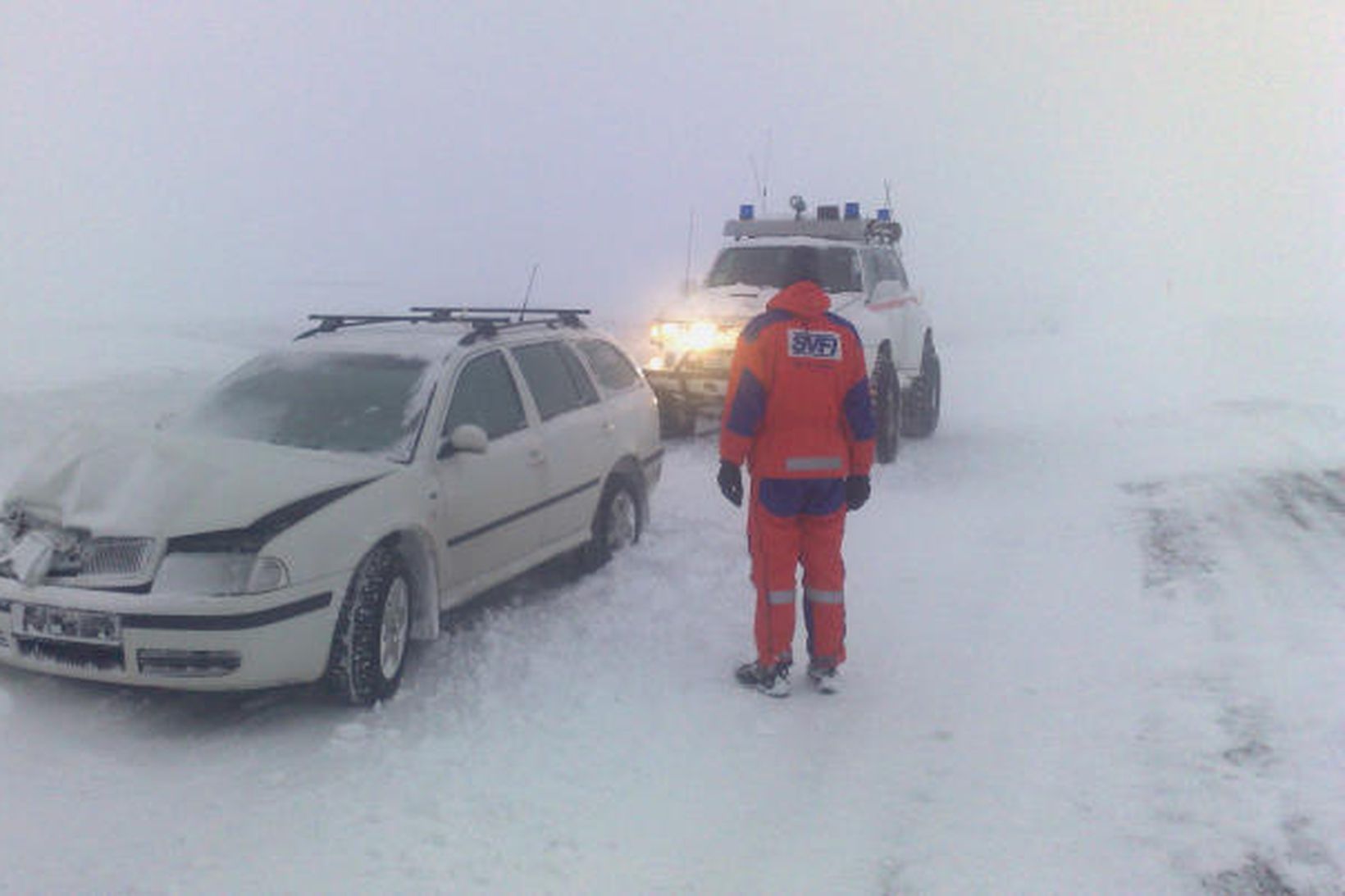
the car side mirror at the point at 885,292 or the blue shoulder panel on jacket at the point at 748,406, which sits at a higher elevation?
the car side mirror at the point at 885,292

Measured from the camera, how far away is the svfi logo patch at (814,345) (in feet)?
18.1

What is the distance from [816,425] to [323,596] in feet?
7.26

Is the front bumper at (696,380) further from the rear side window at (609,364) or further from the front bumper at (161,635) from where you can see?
the front bumper at (161,635)

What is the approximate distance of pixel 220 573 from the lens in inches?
184

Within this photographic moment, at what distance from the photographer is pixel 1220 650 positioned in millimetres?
6039

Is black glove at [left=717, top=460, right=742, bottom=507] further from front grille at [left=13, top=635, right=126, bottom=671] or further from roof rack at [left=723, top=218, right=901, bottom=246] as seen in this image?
roof rack at [left=723, top=218, right=901, bottom=246]

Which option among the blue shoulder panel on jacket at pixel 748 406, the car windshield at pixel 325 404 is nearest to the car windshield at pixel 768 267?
the car windshield at pixel 325 404

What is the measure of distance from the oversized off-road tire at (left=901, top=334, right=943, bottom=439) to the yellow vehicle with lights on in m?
0.01

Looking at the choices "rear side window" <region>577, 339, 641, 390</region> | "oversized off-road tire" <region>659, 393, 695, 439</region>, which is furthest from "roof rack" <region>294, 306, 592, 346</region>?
"oversized off-road tire" <region>659, 393, 695, 439</region>

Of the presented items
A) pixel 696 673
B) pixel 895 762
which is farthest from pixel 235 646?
pixel 895 762

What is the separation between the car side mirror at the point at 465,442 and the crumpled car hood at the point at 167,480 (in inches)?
14.8

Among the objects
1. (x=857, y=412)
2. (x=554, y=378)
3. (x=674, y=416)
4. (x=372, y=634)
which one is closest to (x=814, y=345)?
(x=857, y=412)

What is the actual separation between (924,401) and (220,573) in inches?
401

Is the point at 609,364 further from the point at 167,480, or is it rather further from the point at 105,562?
the point at 105,562
